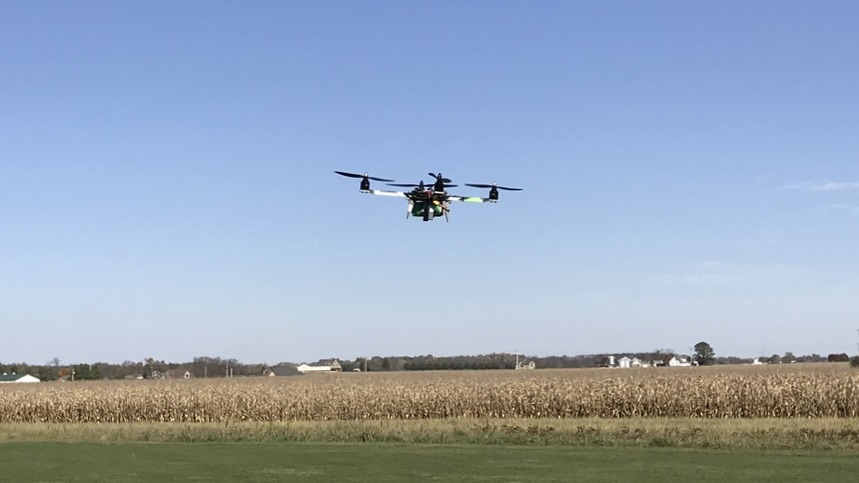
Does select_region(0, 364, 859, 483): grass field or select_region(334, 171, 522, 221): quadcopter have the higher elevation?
select_region(334, 171, 522, 221): quadcopter

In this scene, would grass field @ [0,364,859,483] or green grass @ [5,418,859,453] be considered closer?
grass field @ [0,364,859,483]

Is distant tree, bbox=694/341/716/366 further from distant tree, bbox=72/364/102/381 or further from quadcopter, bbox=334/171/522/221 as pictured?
quadcopter, bbox=334/171/522/221

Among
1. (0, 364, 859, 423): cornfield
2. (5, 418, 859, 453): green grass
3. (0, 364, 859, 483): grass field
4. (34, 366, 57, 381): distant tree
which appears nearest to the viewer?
(0, 364, 859, 483): grass field

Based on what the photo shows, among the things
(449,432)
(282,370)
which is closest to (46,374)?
(282,370)

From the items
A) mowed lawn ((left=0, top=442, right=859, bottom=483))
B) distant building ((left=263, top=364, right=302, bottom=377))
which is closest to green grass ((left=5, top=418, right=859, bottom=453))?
mowed lawn ((left=0, top=442, right=859, bottom=483))

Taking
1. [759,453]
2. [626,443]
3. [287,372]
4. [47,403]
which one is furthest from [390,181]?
[287,372]

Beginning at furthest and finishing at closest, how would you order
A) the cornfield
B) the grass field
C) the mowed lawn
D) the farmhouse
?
the farmhouse → the cornfield → the grass field → the mowed lawn

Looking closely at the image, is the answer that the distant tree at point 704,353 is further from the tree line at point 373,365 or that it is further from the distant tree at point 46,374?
the distant tree at point 46,374
